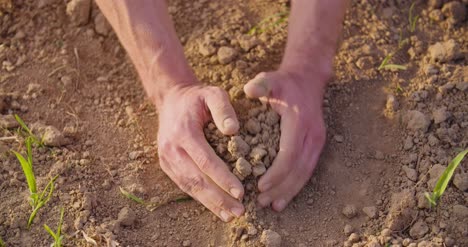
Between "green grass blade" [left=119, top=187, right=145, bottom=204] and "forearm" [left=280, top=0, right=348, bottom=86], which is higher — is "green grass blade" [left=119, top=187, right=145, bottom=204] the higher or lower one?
the lower one

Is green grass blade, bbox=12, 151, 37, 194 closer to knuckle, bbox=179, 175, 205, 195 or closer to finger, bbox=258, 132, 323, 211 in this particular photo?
knuckle, bbox=179, 175, 205, 195

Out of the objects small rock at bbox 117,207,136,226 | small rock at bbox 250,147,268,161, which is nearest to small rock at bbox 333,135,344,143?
small rock at bbox 250,147,268,161

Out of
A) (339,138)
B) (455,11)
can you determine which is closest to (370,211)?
(339,138)

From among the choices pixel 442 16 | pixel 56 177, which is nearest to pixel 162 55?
pixel 56 177

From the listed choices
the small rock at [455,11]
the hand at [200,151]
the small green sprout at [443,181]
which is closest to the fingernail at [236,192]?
the hand at [200,151]

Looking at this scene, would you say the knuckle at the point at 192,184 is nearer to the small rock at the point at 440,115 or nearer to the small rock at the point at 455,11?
the small rock at the point at 440,115

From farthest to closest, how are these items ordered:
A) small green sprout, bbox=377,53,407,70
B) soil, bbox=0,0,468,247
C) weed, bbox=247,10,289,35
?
weed, bbox=247,10,289,35 → small green sprout, bbox=377,53,407,70 → soil, bbox=0,0,468,247
